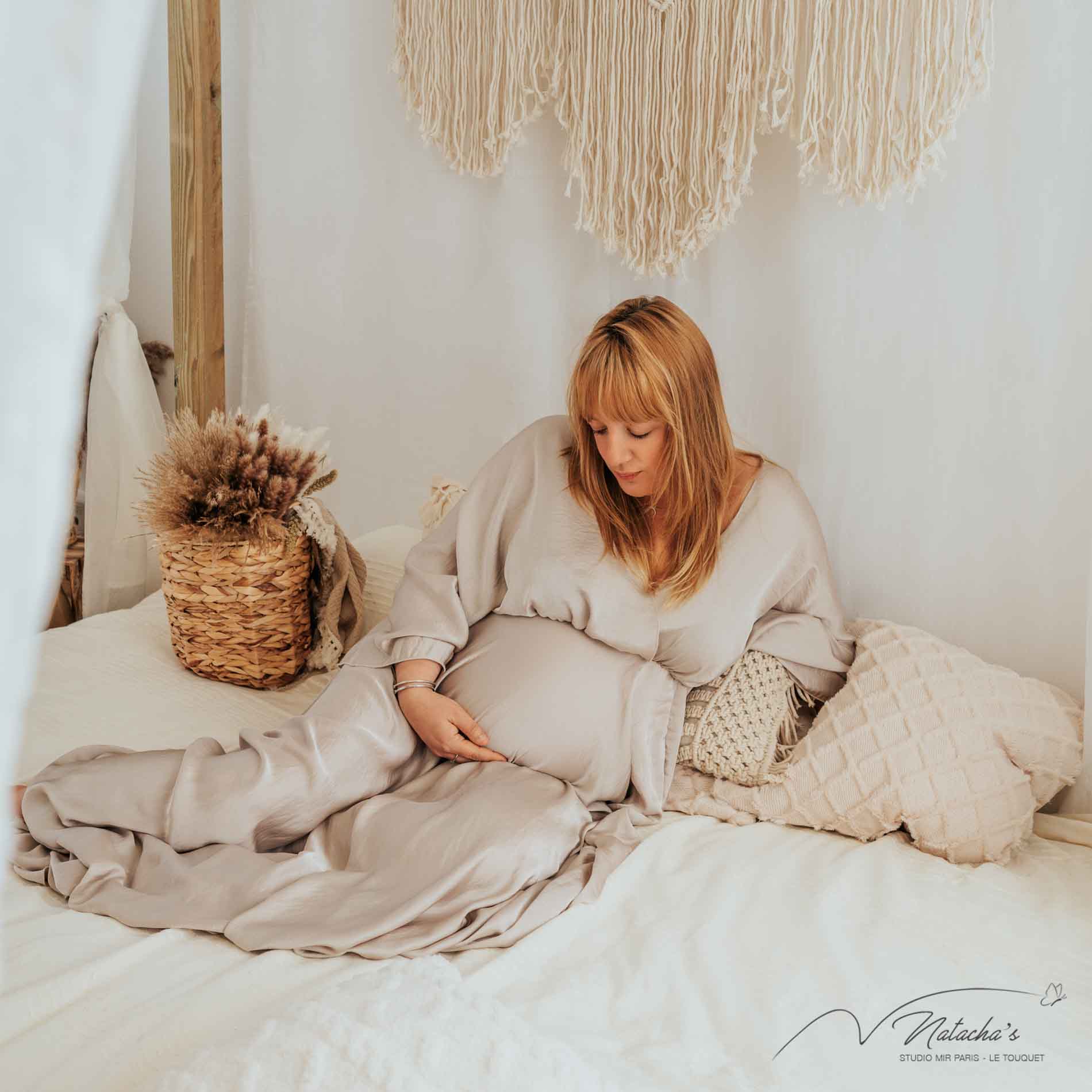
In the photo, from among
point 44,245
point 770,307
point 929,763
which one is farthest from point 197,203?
point 44,245

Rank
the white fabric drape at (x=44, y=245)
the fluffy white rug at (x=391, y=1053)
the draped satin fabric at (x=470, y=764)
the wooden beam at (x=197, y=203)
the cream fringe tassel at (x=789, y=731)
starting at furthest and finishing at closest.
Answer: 1. the wooden beam at (x=197, y=203)
2. the cream fringe tassel at (x=789, y=731)
3. the draped satin fabric at (x=470, y=764)
4. the fluffy white rug at (x=391, y=1053)
5. the white fabric drape at (x=44, y=245)

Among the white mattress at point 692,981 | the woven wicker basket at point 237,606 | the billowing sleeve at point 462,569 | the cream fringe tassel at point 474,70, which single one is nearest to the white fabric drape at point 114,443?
the woven wicker basket at point 237,606

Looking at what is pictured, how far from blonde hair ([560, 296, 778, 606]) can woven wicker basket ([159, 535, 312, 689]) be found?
0.62m

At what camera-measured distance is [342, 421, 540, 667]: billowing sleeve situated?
1.57m

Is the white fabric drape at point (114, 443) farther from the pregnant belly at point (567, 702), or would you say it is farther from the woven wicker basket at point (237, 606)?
the pregnant belly at point (567, 702)

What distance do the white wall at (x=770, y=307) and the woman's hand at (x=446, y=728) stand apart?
75 centimetres

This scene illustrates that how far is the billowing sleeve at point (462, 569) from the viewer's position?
157cm

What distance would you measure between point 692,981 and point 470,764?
1.51 ft

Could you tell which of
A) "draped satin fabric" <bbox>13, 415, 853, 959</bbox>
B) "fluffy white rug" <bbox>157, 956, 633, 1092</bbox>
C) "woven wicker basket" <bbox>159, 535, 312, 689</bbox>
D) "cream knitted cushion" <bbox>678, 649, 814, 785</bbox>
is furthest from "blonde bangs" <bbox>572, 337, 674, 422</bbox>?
"fluffy white rug" <bbox>157, 956, 633, 1092</bbox>

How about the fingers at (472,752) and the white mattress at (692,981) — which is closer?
the white mattress at (692,981)

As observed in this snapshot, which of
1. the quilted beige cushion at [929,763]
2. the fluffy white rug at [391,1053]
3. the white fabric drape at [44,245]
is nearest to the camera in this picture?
the white fabric drape at [44,245]

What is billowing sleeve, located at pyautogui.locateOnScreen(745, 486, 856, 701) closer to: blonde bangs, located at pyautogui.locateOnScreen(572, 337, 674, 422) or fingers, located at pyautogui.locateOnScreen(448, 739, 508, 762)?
blonde bangs, located at pyautogui.locateOnScreen(572, 337, 674, 422)

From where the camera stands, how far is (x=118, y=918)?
118 cm

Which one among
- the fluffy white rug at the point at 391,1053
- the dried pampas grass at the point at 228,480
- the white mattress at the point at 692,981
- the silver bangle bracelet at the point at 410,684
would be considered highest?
the dried pampas grass at the point at 228,480
